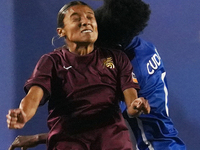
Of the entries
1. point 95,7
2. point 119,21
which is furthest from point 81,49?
point 95,7

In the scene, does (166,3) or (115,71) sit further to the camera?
(166,3)

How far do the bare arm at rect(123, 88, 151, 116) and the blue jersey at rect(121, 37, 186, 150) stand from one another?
18cm

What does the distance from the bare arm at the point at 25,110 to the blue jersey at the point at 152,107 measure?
303mm

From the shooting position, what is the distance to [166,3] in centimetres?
134

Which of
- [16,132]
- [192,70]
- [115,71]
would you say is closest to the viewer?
[115,71]

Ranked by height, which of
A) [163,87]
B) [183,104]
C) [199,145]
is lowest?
[199,145]

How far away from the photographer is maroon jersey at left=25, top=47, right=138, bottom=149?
0.75 metres

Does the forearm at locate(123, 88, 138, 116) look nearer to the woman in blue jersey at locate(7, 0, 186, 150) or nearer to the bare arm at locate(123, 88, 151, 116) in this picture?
the bare arm at locate(123, 88, 151, 116)

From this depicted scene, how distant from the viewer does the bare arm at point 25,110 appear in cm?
62

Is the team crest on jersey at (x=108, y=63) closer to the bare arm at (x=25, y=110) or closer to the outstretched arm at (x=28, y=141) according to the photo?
the bare arm at (x=25, y=110)

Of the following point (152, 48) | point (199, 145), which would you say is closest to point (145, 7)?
point (152, 48)

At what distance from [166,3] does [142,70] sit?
46cm

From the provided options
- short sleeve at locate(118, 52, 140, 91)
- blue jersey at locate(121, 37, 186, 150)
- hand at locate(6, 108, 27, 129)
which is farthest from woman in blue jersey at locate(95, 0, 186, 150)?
hand at locate(6, 108, 27, 129)

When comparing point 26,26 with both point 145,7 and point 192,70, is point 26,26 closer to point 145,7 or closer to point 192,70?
point 145,7
